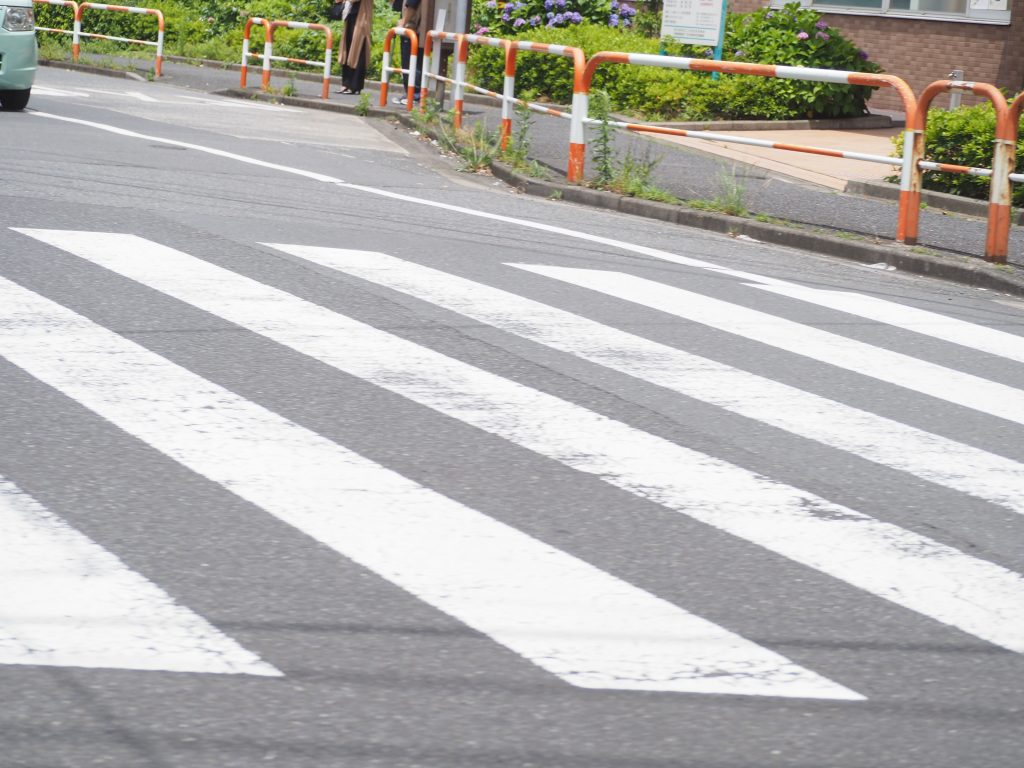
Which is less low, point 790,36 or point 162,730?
point 790,36

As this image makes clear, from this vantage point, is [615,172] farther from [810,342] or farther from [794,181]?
[810,342]

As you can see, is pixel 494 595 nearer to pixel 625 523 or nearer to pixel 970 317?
pixel 625 523

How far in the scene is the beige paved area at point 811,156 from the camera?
14.9 m

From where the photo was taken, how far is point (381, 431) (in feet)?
16.9

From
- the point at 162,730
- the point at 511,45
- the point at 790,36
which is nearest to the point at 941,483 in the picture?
the point at 162,730

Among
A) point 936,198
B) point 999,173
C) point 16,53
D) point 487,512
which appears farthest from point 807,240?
point 16,53

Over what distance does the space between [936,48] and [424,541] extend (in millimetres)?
22669

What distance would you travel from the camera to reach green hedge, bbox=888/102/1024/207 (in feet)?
42.2

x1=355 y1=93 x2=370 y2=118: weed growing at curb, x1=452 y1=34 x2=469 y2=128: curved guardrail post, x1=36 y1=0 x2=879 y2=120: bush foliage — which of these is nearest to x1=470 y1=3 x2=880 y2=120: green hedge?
x1=36 y1=0 x2=879 y2=120: bush foliage

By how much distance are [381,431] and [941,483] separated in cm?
173

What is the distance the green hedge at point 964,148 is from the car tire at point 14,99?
26.5ft

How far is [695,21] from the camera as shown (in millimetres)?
20969

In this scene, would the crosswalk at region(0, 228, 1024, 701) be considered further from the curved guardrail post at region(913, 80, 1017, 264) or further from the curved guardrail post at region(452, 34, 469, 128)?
the curved guardrail post at region(452, 34, 469, 128)

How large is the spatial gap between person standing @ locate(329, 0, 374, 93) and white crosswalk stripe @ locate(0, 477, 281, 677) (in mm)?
19127
